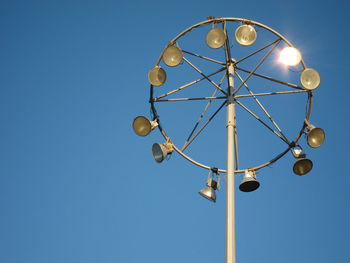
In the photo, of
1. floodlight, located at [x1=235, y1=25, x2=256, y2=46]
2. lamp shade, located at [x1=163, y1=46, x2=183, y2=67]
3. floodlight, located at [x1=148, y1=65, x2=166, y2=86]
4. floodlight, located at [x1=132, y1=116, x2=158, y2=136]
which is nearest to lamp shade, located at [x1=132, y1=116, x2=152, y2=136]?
floodlight, located at [x1=132, y1=116, x2=158, y2=136]

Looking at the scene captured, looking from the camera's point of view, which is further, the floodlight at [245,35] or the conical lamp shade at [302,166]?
the floodlight at [245,35]

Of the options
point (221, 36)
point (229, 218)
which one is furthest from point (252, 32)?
point (229, 218)

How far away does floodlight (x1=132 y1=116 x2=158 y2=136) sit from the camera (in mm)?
10539

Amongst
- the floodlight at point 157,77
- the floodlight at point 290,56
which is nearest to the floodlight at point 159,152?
the floodlight at point 157,77

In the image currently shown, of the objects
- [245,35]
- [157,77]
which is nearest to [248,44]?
[245,35]

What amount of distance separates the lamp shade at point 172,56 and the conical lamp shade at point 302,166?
3868mm

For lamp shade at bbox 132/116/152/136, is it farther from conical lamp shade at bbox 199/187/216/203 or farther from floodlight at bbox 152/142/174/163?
conical lamp shade at bbox 199/187/216/203

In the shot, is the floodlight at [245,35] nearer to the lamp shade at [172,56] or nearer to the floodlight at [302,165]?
the lamp shade at [172,56]

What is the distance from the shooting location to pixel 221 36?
991cm

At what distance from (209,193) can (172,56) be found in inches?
141

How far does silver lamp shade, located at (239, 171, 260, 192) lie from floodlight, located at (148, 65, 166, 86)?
329cm

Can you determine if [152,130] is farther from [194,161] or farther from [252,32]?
[252,32]

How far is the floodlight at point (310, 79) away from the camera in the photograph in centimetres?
1023

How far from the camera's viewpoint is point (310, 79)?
404 inches
